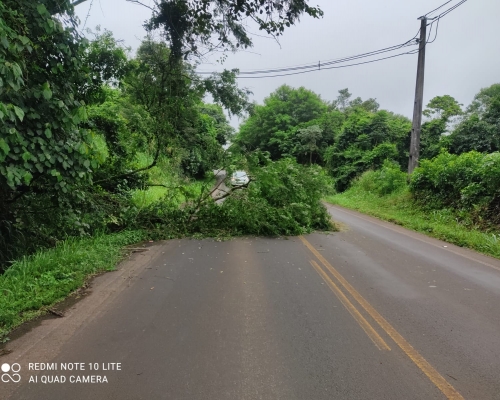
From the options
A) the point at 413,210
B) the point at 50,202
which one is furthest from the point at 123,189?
the point at 413,210

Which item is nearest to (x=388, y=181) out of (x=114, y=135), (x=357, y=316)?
(x=114, y=135)

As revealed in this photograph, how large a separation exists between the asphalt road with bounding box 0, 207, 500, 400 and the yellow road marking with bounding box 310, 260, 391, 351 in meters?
0.02

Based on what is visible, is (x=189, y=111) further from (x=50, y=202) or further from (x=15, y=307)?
(x=15, y=307)

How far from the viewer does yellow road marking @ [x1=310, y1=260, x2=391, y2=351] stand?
12.1 feet

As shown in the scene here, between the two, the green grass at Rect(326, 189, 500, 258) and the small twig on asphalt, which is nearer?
the small twig on asphalt

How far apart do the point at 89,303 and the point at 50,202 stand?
10.9 ft

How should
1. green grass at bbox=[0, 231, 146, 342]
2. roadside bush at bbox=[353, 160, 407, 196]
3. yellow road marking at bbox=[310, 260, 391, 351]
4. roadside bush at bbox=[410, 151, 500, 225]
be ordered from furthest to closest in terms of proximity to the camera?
roadside bush at bbox=[353, 160, 407, 196] < roadside bush at bbox=[410, 151, 500, 225] < green grass at bbox=[0, 231, 146, 342] < yellow road marking at bbox=[310, 260, 391, 351]

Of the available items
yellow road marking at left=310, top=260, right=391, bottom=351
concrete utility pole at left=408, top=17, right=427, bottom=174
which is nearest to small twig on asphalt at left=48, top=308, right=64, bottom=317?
yellow road marking at left=310, top=260, right=391, bottom=351

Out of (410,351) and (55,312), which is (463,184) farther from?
(55,312)

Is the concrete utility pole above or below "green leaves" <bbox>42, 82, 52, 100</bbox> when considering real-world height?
above

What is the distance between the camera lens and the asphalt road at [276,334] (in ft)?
9.53

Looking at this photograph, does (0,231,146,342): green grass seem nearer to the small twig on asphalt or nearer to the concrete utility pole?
A: the small twig on asphalt

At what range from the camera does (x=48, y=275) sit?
5332 millimetres

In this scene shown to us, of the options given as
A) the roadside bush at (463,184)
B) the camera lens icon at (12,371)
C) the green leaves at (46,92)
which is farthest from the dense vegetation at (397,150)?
the camera lens icon at (12,371)
